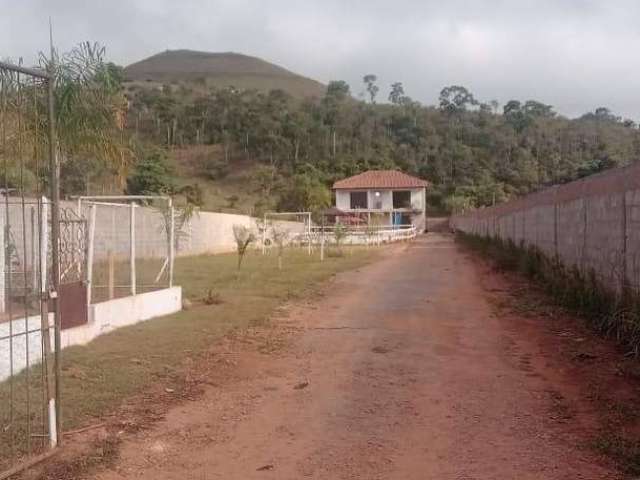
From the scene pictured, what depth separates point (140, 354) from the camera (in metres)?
8.12

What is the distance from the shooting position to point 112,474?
15.1 feet

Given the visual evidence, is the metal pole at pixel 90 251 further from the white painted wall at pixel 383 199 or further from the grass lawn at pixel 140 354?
the white painted wall at pixel 383 199

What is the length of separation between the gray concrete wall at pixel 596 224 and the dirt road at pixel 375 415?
156cm

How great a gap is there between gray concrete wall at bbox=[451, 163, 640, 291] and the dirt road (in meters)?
1.56

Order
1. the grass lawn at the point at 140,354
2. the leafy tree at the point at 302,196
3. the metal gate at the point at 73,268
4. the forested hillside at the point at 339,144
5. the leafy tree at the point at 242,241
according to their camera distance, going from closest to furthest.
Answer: the grass lawn at the point at 140,354
the metal gate at the point at 73,268
the leafy tree at the point at 242,241
the leafy tree at the point at 302,196
the forested hillside at the point at 339,144

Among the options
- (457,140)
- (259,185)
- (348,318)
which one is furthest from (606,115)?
(348,318)

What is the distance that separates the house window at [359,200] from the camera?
72938 mm

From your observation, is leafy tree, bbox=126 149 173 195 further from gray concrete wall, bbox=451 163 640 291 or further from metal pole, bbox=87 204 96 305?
metal pole, bbox=87 204 96 305

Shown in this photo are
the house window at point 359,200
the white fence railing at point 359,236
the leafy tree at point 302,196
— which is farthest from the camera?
the house window at point 359,200

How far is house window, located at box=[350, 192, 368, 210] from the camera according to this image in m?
72.9

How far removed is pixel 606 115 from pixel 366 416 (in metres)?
111

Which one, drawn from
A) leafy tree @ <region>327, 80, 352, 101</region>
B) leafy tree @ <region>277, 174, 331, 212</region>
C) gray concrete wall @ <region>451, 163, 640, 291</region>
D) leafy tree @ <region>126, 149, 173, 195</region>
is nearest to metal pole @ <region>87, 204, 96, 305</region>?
gray concrete wall @ <region>451, 163, 640, 291</region>

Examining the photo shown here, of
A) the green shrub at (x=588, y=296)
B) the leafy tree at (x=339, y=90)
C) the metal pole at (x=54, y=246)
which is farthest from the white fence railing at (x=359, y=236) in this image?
the leafy tree at (x=339, y=90)

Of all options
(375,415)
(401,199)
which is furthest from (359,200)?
(375,415)
